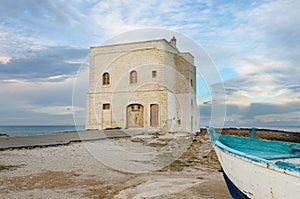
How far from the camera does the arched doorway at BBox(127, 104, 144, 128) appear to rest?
21837 mm

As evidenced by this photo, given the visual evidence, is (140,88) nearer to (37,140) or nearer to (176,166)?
(37,140)

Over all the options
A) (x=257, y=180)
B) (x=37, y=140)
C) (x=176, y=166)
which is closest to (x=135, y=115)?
(x=37, y=140)

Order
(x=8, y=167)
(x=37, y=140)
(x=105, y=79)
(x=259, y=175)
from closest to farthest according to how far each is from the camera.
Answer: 1. (x=259, y=175)
2. (x=8, y=167)
3. (x=37, y=140)
4. (x=105, y=79)

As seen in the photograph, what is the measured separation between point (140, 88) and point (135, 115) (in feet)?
7.00

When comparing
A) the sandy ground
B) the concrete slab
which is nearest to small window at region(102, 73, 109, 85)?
the concrete slab

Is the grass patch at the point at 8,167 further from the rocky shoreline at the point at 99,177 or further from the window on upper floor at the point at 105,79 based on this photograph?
the window on upper floor at the point at 105,79

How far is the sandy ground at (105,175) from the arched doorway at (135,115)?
12.1 meters

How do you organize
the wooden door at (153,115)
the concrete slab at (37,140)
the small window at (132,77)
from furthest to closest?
the small window at (132,77)
the wooden door at (153,115)
the concrete slab at (37,140)

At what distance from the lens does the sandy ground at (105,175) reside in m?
4.88

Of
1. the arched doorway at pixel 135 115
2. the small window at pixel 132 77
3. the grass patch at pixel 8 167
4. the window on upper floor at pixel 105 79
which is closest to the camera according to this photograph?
the grass patch at pixel 8 167

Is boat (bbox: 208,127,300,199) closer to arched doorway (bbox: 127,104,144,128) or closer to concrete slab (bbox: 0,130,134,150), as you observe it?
concrete slab (bbox: 0,130,134,150)

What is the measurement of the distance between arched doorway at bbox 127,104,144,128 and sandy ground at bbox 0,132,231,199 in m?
12.1

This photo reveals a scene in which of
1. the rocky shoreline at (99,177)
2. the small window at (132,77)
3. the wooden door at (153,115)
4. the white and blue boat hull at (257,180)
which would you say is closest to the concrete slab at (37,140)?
the rocky shoreline at (99,177)

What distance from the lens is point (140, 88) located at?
21797 mm
